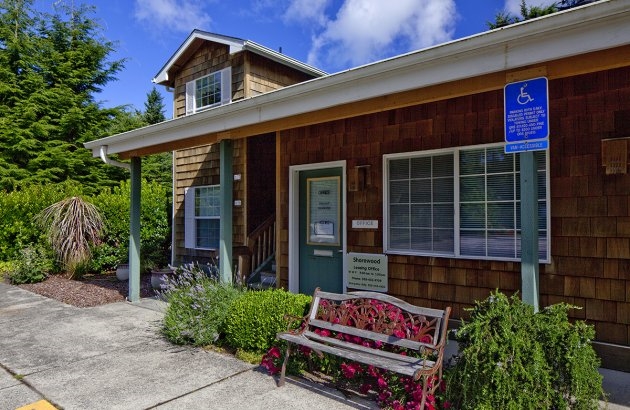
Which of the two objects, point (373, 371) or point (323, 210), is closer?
point (373, 371)

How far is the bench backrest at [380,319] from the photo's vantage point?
3.33 meters

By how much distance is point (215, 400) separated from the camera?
3.50 metres

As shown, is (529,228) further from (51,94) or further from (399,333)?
(51,94)

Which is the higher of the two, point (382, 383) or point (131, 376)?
point (382, 383)

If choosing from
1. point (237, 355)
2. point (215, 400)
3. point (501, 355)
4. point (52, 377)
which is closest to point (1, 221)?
point (52, 377)

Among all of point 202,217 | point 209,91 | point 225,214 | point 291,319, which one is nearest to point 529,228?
point 291,319

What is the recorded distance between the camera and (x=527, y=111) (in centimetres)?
305

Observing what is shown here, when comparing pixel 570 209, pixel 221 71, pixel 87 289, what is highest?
pixel 221 71

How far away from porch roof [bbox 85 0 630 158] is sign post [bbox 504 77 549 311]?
0.65ft

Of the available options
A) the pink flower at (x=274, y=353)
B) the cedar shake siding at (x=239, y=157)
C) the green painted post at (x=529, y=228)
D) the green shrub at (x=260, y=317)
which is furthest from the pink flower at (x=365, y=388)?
the cedar shake siding at (x=239, y=157)

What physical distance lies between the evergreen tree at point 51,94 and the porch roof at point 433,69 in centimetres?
1259

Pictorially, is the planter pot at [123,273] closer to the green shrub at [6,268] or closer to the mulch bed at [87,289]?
the mulch bed at [87,289]

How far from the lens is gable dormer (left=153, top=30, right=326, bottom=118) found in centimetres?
909

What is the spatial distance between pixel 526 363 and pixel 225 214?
13.8 feet
